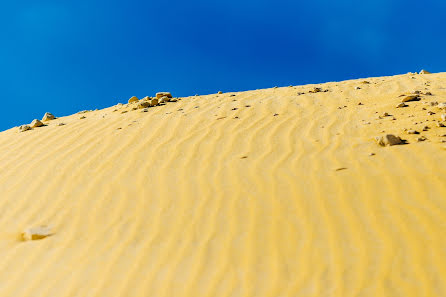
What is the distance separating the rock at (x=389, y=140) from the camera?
5.34 metres

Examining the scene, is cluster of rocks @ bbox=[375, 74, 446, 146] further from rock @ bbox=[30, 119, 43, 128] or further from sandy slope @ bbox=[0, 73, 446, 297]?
rock @ bbox=[30, 119, 43, 128]

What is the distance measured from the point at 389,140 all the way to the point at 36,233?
3903mm

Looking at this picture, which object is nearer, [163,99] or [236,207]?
[236,207]

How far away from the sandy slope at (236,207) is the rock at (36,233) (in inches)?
3.2

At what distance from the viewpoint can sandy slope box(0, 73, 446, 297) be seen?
3559 millimetres

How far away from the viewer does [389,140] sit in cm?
534

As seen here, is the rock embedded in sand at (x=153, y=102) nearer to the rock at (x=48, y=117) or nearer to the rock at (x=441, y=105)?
the rock at (x=48, y=117)

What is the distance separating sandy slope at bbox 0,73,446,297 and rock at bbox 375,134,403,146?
0.12m

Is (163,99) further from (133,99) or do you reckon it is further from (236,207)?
(236,207)

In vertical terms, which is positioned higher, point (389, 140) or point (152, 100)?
point (152, 100)

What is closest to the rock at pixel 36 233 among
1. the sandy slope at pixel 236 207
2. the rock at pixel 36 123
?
the sandy slope at pixel 236 207

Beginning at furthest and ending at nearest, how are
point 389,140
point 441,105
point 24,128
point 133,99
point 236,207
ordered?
point 133,99 → point 24,128 → point 441,105 → point 389,140 → point 236,207

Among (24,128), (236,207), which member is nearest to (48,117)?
(24,128)

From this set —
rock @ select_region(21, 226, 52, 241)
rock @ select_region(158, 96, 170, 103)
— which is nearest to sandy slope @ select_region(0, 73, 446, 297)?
rock @ select_region(21, 226, 52, 241)
